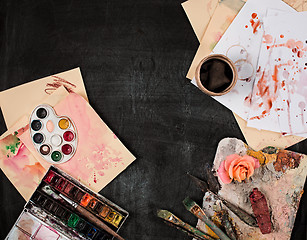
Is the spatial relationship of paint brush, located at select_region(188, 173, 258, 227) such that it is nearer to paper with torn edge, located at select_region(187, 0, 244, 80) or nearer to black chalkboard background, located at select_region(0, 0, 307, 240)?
black chalkboard background, located at select_region(0, 0, 307, 240)

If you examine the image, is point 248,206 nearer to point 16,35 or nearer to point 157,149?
point 157,149

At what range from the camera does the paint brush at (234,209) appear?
32.0 inches

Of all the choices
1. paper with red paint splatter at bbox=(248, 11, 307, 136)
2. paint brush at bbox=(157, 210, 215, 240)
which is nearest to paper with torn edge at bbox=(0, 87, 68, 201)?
paint brush at bbox=(157, 210, 215, 240)

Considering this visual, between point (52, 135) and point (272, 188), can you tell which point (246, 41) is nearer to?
point (272, 188)

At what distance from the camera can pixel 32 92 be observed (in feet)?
2.79

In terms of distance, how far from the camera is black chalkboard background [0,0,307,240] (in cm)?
83

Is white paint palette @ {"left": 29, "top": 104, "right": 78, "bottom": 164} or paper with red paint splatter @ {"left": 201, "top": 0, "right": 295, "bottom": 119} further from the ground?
paper with red paint splatter @ {"left": 201, "top": 0, "right": 295, "bottom": 119}

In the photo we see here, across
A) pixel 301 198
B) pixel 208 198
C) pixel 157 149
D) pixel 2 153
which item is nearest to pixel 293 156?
pixel 301 198

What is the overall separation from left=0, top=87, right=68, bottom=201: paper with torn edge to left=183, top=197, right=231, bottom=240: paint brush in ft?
1.26

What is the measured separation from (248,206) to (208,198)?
105 millimetres

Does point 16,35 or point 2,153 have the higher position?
point 16,35

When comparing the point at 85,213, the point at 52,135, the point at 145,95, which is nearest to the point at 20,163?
the point at 52,135

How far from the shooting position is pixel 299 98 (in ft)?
2.68

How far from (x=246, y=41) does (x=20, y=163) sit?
674 millimetres
